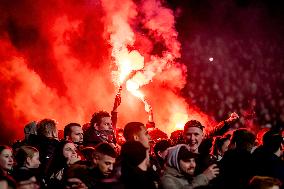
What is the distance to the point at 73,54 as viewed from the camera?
68.7 feet

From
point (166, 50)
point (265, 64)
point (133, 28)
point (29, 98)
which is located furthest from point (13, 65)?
point (265, 64)

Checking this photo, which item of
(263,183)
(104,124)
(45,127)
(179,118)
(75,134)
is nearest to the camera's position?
(263,183)

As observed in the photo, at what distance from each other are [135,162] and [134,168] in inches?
3.2

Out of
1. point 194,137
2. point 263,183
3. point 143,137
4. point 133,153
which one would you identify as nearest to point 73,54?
point 194,137

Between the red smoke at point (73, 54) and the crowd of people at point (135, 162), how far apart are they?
1002 cm

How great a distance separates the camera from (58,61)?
20281 millimetres

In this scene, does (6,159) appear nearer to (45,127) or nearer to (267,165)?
(45,127)

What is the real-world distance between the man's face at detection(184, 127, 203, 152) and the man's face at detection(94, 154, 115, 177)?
5.22 ft

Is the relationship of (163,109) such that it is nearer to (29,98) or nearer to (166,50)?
(166,50)

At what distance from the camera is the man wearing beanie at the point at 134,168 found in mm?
4996

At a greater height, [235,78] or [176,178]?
[235,78]

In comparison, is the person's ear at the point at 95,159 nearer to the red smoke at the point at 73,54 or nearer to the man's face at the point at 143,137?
the man's face at the point at 143,137

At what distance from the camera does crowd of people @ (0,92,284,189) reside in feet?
17.0

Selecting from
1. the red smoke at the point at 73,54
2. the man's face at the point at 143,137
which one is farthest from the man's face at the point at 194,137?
the red smoke at the point at 73,54
